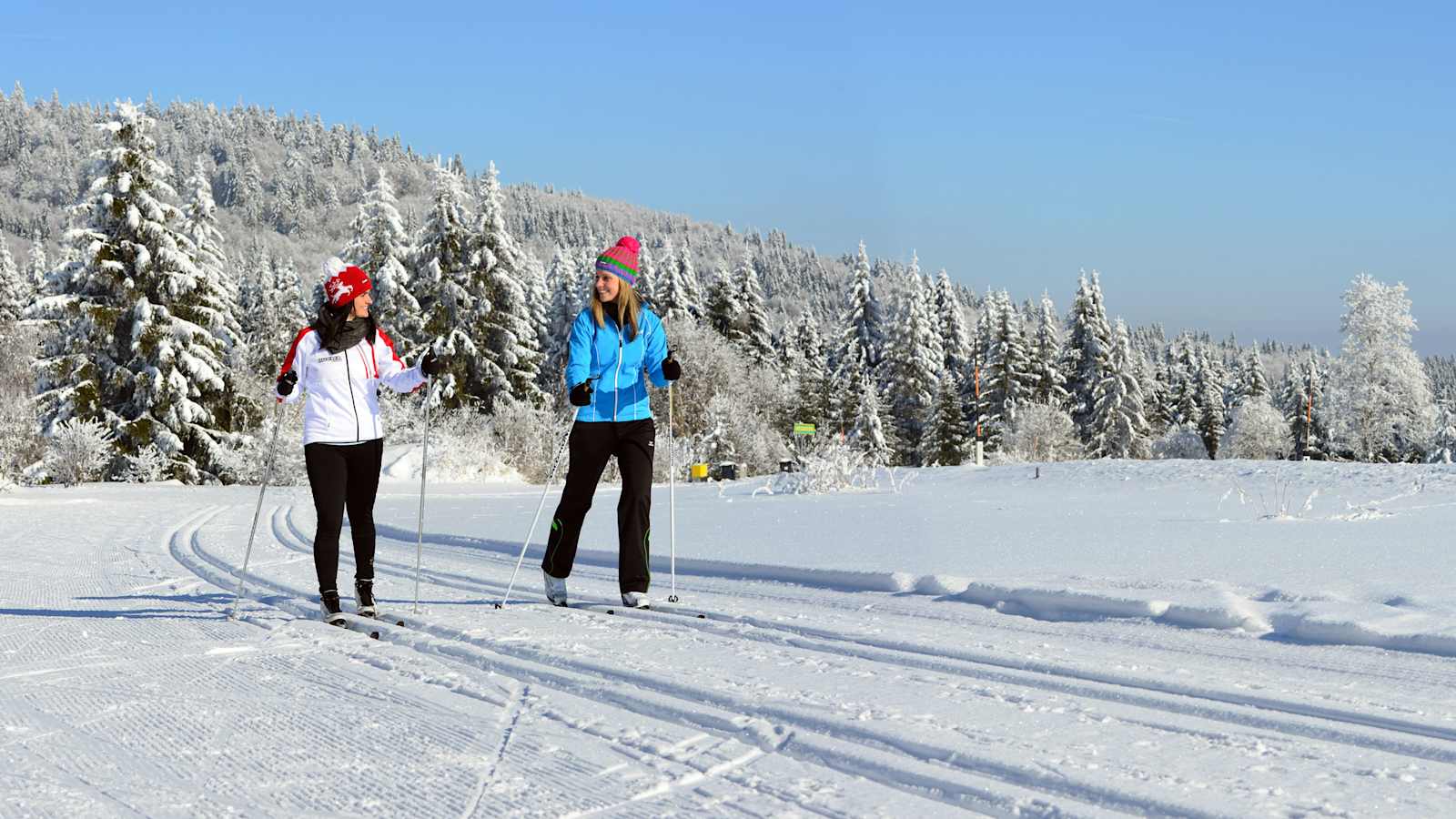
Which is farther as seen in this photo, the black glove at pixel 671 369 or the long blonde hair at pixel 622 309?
the long blonde hair at pixel 622 309

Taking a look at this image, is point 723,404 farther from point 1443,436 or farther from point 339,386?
point 339,386

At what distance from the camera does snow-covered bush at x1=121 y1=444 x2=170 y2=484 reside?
25.8 meters

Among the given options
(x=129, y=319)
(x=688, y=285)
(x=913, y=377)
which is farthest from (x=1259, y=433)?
(x=129, y=319)

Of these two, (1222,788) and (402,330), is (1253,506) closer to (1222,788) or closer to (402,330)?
(1222,788)

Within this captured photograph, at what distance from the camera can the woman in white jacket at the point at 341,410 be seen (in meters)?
5.44

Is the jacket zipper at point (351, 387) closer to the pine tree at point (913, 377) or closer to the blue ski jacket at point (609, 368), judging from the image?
the blue ski jacket at point (609, 368)

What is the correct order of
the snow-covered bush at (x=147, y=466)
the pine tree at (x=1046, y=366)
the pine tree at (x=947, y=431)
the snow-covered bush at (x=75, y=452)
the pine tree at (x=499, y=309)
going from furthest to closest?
the pine tree at (x=1046, y=366), the pine tree at (x=947, y=431), the pine tree at (x=499, y=309), the snow-covered bush at (x=147, y=466), the snow-covered bush at (x=75, y=452)

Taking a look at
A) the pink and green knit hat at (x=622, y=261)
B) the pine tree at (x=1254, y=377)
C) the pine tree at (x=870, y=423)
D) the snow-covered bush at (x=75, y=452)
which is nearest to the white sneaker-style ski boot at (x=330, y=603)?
the pink and green knit hat at (x=622, y=261)

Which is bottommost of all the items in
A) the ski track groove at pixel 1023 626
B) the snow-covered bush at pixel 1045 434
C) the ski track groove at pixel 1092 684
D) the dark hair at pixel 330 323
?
the ski track groove at pixel 1092 684

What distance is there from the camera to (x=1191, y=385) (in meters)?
72.4

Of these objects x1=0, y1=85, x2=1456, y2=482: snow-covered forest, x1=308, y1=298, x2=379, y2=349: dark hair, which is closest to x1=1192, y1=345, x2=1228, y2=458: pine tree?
x1=0, y1=85, x2=1456, y2=482: snow-covered forest

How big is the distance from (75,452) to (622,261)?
72.3 feet

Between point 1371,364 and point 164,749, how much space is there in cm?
4783

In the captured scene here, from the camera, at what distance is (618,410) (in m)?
5.61
